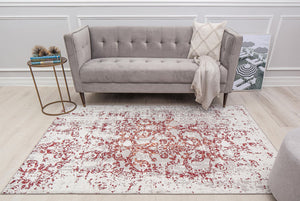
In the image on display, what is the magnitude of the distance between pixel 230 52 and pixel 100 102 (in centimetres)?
155

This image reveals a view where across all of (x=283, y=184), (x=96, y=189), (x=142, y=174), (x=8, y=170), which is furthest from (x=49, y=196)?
(x=283, y=184)

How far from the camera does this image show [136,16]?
→ 107 inches

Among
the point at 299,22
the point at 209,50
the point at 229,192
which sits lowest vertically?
the point at 229,192

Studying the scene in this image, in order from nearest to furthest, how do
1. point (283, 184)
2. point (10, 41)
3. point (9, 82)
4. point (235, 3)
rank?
point (283, 184) → point (235, 3) → point (10, 41) → point (9, 82)

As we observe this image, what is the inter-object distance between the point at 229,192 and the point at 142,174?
59 centimetres

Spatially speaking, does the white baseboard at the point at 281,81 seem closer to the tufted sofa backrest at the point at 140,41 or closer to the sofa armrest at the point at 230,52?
the sofa armrest at the point at 230,52

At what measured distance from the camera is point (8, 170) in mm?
1577

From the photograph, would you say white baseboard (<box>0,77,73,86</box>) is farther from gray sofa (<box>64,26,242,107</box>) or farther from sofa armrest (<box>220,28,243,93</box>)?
sofa armrest (<box>220,28,243,93</box>)

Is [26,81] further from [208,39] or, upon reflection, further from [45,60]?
[208,39]

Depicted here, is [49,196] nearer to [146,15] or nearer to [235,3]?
[146,15]

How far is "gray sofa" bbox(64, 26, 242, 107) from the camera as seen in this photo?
224 centimetres

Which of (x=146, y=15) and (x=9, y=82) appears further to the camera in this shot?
(x=9, y=82)

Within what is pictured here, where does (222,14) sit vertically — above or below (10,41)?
above

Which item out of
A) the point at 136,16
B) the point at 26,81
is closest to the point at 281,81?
the point at 136,16
